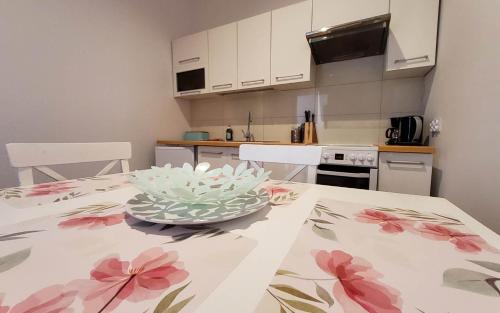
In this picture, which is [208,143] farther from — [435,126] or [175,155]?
[435,126]

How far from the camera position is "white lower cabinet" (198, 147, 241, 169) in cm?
203

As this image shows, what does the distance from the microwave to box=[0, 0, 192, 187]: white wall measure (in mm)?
127

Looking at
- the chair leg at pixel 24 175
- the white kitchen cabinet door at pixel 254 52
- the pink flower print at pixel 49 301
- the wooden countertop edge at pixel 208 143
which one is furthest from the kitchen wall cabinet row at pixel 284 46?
the pink flower print at pixel 49 301

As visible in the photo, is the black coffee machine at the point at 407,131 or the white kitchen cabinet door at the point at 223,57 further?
the white kitchen cabinet door at the point at 223,57

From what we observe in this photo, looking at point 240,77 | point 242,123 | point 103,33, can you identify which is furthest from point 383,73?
point 103,33

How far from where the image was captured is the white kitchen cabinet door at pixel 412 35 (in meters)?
1.50

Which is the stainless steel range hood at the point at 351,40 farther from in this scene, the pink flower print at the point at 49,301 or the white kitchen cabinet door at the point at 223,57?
the pink flower print at the point at 49,301

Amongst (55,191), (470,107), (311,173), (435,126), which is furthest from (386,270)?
(435,126)

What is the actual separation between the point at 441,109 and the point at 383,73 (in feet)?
2.12

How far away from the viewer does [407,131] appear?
5.33 feet

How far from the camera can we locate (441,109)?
4.59 ft

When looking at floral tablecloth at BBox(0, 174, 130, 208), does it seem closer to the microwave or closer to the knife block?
the knife block

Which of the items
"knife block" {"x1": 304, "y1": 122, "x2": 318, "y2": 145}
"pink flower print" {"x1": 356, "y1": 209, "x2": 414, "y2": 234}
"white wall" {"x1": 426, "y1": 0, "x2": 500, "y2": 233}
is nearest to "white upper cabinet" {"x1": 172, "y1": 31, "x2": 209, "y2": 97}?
"knife block" {"x1": 304, "y1": 122, "x2": 318, "y2": 145}

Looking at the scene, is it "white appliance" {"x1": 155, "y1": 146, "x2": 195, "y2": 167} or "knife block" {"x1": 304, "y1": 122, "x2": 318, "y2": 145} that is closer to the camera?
"knife block" {"x1": 304, "y1": 122, "x2": 318, "y2": 145}
